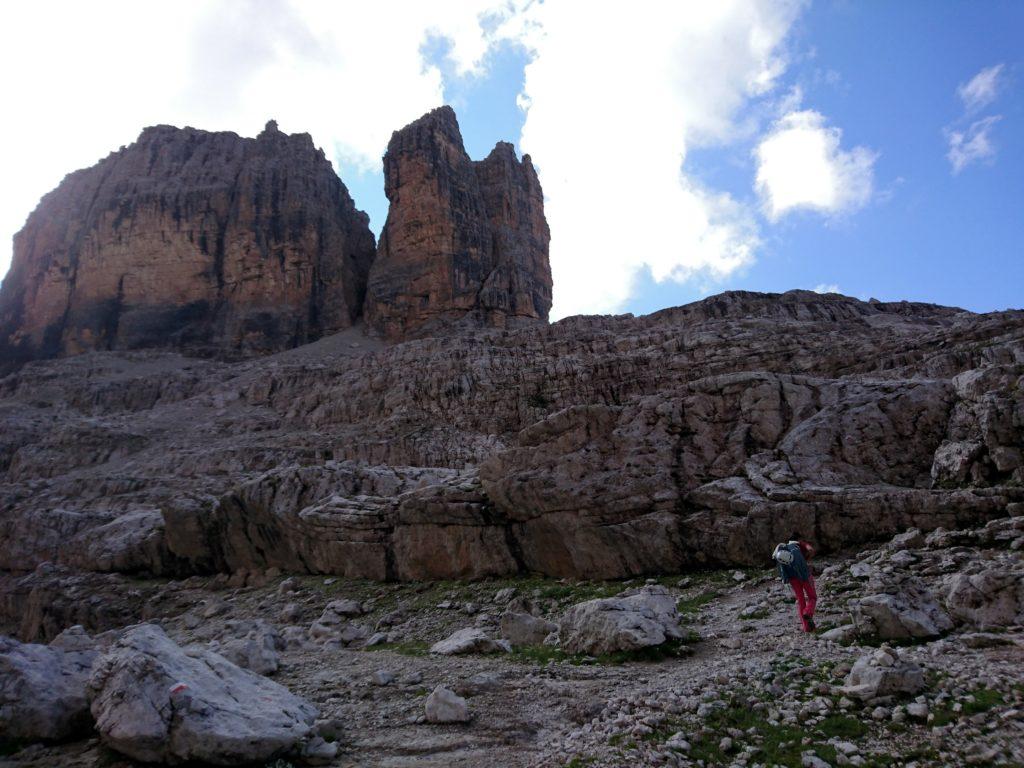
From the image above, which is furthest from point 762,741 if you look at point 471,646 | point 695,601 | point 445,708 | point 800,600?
point 695,601

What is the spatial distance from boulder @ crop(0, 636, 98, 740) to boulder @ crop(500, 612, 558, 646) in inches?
247

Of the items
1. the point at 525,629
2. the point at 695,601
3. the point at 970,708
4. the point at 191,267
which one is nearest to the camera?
the point at 970,708

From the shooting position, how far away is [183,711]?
21.0ft

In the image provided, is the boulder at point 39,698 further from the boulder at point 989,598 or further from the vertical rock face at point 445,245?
the vertical rock face at point 445,245

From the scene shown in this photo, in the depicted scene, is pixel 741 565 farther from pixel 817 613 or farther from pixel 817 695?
pixel 817 695

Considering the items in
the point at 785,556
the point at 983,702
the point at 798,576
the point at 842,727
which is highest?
the point at 785,556

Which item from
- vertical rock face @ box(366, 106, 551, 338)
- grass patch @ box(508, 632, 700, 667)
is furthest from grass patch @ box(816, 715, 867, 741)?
vertical rock face @ box(366, 106, 551, 338)

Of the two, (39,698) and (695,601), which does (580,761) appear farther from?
(695,601)

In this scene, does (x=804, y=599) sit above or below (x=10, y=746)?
above

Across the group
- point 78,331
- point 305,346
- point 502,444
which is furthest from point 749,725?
point 78,331

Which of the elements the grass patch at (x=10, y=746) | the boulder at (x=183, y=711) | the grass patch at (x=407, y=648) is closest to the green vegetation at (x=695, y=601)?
the grass patch at (x=407, y=648)

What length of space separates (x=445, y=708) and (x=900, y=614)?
5695 millimetres

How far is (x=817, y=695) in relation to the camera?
670cm

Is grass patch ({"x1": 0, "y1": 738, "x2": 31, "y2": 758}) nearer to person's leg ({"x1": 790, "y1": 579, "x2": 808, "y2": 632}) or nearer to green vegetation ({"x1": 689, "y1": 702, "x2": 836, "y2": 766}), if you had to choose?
green vegetation ({"x1": 689, "y1": 702, "x2": 836, "y2": 766})
